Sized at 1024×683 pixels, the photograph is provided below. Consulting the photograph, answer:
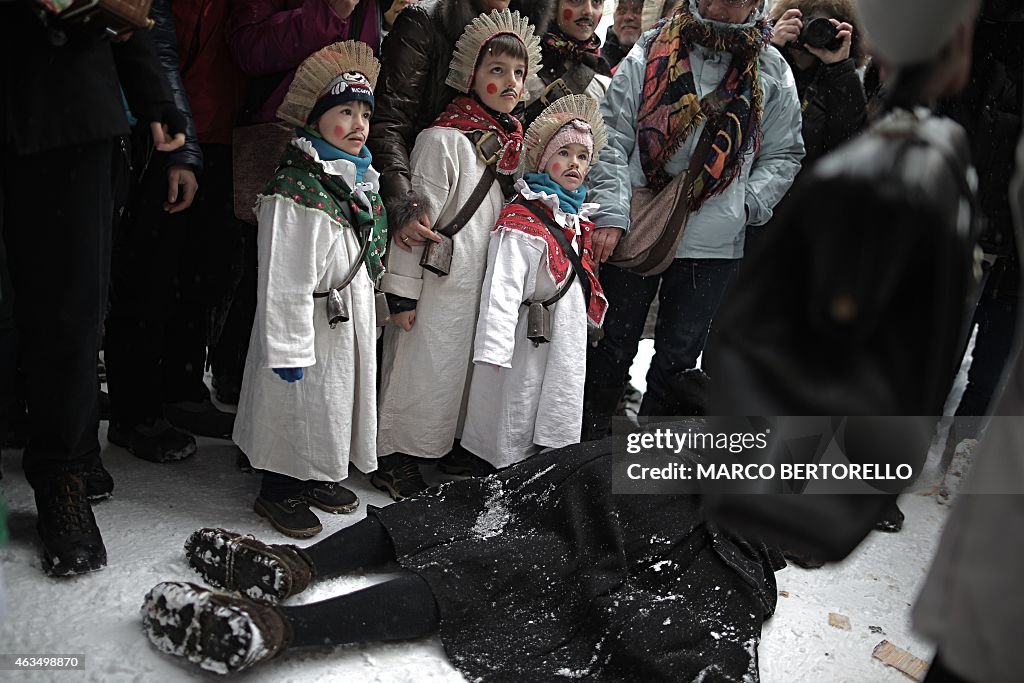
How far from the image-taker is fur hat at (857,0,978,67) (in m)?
→ 0.89

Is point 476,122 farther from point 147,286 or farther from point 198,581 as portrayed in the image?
point 198,581

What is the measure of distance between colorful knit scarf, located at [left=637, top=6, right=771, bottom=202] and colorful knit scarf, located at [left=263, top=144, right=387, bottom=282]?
49.9 inches

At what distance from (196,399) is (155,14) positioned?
4.61 ft

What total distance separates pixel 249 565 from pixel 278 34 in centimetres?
160

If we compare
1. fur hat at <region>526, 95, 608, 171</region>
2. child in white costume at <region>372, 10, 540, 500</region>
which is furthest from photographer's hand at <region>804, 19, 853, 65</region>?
child in white costume at <region>372, 10, 540, 500</region>

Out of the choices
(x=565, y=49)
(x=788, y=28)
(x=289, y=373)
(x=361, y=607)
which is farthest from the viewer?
(x=788, y=28)

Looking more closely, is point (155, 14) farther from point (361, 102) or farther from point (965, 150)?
point (965, 150)

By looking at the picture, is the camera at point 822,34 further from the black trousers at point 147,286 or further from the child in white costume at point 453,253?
the black trousers at point 147,286

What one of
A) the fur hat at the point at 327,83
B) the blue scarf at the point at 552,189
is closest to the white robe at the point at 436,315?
the blue scarf at the point at 552,189

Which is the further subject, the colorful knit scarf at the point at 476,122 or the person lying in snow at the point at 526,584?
the colorful knit scarf at the point at 476,122

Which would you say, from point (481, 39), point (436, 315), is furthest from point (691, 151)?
point (436, 315)

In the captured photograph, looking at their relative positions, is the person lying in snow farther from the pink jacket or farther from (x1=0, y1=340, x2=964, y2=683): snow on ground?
the pink jacket

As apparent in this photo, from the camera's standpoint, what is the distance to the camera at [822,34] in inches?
147

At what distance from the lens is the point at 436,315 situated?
3.13 m
